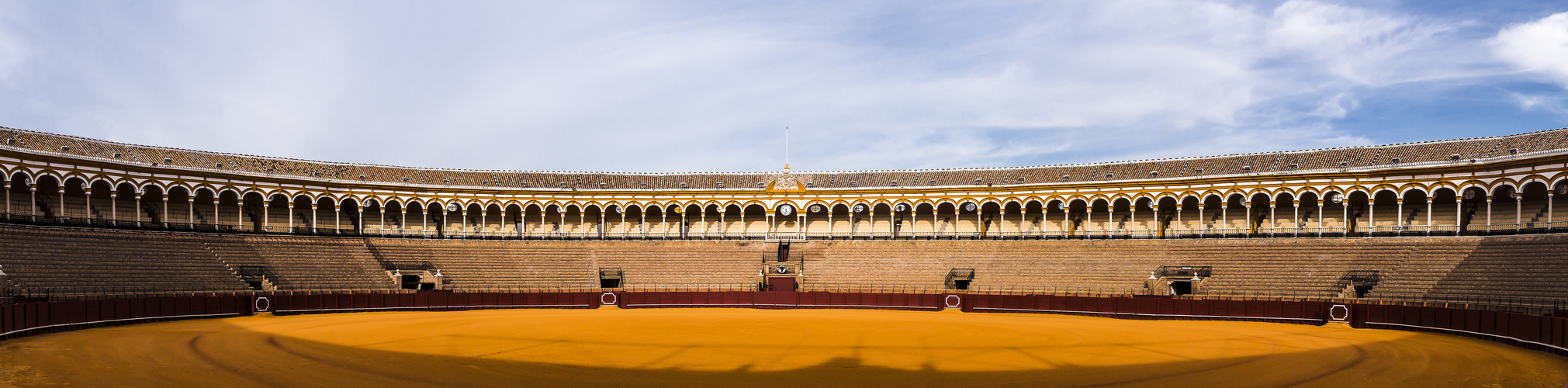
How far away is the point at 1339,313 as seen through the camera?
33938 mm

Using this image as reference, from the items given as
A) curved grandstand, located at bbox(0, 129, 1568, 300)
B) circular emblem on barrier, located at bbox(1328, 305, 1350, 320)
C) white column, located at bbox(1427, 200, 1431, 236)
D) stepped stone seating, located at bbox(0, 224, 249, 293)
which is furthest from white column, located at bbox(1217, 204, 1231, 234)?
stepped stone seating, located at bbox(0, 224, 249, 293)

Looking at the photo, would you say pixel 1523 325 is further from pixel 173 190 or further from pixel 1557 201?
pixel 173 190

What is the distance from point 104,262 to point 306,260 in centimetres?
957

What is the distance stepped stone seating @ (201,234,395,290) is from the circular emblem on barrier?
43.8 meters

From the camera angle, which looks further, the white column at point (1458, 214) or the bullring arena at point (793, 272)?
the white column at point (1458, 214)

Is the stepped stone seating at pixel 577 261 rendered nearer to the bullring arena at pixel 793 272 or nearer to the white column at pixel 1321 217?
the bullring arena at pixel 793 272

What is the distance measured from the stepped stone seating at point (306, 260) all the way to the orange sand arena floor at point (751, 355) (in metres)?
13.2

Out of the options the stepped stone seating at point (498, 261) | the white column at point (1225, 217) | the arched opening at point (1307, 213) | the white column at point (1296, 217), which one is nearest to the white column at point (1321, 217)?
the arched opening at point (1307, 213)

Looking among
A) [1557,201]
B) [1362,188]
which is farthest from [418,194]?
[1557,201]

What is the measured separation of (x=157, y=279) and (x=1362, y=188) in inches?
2346

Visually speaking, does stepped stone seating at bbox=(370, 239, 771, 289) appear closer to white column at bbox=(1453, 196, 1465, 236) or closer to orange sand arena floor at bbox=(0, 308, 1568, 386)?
orange sand arena floor at bbox=(0, 308, 1568, 386)

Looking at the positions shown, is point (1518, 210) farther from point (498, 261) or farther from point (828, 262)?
point (498, 261)

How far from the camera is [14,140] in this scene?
4453cm

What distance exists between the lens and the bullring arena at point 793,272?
2103cm
